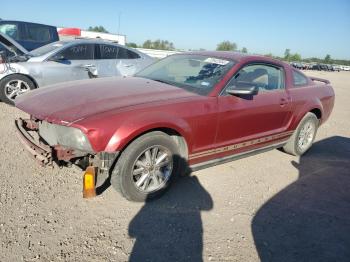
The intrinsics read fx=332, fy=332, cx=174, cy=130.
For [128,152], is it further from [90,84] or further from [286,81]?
[286,81]

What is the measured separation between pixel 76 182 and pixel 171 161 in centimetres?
117

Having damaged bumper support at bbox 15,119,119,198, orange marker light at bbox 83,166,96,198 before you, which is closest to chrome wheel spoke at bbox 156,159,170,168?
damaged bumper support at bbox 15,119,119,198

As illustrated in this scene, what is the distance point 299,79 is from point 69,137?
371 cm

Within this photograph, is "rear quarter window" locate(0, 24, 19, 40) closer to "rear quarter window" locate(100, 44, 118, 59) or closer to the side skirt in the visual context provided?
"rear quarter window" locate(100, 44, 118, 59)

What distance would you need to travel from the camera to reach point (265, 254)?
114 inches

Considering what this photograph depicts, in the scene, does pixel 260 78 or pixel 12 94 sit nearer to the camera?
pixel 260 78

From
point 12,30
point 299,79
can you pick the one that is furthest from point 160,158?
point 12,30

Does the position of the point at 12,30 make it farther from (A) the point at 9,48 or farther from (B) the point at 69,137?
(B) the point at 69,137

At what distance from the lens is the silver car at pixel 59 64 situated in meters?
6.76

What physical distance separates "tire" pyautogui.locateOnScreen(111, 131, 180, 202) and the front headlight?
392 millimetres

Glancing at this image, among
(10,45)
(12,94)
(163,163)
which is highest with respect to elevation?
(10,45)

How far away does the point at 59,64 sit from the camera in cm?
707

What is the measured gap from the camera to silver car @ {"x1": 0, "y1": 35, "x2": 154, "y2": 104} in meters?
6.76

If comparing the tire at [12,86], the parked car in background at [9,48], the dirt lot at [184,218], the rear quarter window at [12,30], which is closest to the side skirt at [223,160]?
the dirt lot at [184,218]
